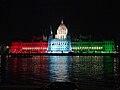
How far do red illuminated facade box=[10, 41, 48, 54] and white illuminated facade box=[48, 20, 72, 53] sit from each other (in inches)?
136

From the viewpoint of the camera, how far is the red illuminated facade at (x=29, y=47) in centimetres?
14750

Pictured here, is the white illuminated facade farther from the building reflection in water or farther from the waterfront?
the waterfront

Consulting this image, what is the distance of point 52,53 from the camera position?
14262 cm

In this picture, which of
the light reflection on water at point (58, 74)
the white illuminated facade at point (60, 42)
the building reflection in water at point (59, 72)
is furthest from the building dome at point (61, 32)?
the light reflection on water at point (58, 74)

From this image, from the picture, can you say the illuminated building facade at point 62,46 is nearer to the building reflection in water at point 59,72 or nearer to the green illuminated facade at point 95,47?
the green illuminated facade at point 95,47

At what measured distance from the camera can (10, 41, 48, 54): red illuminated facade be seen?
14750cm

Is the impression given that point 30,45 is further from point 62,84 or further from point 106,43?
point 62,84

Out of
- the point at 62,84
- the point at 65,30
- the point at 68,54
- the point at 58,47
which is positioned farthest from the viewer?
the point at 65,30

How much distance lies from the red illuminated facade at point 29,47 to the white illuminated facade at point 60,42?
3464mm

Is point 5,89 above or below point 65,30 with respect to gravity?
below

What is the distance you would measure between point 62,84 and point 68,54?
12542cm

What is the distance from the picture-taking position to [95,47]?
141m

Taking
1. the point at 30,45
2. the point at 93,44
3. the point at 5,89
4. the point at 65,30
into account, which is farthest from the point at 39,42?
the point at 5,89

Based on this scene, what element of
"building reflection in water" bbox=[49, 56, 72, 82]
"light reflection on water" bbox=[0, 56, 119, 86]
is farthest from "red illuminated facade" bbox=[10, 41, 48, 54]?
"light reflection on water" bbox=[0, 56, 119, 86]
